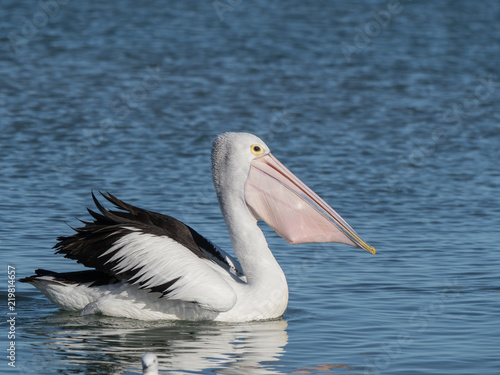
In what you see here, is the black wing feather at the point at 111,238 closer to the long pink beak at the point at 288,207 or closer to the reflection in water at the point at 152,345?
the reflection in water at the point at 152,345

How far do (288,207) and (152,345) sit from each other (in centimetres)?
138

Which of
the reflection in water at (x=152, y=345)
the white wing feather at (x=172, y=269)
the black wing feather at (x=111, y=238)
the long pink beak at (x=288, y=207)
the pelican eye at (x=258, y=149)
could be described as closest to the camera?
the reflection in water at (x=152, y=345)

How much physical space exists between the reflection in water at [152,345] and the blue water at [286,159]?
18 mm

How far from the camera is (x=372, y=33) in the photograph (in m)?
24.6

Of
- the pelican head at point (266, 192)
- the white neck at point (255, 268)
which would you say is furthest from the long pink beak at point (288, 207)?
the white neck at point (255, 268)

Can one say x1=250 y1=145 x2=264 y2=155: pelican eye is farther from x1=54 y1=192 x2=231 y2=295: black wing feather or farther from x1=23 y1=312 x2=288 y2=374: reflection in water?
x1=23 y1=312 x2=288 y2=374: reflection in water

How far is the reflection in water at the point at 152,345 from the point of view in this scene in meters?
6.09

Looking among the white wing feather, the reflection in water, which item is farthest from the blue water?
the white wing feather

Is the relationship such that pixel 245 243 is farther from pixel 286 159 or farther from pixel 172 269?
pixel 286 159

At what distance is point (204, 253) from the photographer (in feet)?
24.0

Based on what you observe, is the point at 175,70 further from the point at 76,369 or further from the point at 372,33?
the point at 76,369

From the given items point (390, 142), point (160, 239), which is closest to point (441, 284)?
point (160, 239)

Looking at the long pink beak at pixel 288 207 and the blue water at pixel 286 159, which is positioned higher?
the long pink beak at pixel 288 207

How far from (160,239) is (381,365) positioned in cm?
164
